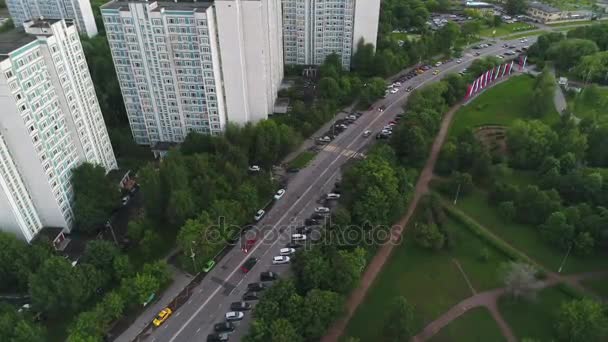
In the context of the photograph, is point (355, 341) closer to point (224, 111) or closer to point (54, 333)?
point (54, 333)

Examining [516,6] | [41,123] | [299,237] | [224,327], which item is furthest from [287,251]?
[516,6]

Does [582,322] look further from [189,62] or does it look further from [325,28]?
[325,28]

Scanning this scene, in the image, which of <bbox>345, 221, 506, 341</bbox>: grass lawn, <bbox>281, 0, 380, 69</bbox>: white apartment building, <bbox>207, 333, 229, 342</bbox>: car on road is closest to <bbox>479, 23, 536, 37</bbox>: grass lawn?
<bbox>281, 0, 380, 69</bbox>: white apartment building

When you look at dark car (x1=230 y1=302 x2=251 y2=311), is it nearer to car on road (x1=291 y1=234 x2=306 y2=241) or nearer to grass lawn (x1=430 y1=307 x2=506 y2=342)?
car on road (x1=291 y1=234 x2=306 y2=241)

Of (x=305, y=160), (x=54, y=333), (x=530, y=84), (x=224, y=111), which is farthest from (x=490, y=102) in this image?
(x=54, y=333)

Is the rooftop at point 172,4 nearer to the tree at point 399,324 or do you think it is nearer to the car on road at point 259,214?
the car on road at point 259,214

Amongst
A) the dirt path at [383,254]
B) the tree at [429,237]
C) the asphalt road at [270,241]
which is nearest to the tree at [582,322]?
the tree at [429,237]
